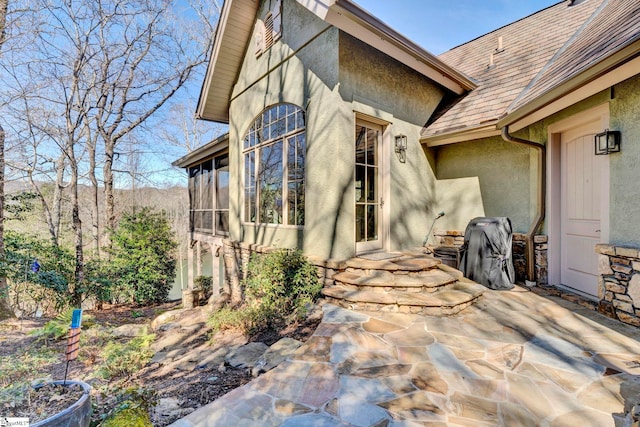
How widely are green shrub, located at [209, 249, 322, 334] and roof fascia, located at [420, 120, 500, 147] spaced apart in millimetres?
3492

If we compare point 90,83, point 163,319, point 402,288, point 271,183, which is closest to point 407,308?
point 402,288

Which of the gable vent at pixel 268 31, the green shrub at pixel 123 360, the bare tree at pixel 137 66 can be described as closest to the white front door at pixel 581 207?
the gable vent at pixel 268 31

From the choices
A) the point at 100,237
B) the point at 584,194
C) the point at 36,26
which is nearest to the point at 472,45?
the point at 584,194

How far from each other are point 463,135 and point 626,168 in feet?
8.27

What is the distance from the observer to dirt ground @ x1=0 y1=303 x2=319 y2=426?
2.92 metres

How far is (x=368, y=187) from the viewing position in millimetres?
5441

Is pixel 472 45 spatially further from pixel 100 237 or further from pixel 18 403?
pixel 100 237

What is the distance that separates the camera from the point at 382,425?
Result: 1.99 metres

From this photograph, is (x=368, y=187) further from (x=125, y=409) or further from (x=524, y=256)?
(x=125, y=409)

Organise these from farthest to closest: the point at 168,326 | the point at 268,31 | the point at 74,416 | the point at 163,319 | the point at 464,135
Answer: the point at 163,319 < the point at 168,326 < the point at 268,31 < the point at 464,135 < the point at 74,416

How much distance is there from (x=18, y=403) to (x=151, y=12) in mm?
12225

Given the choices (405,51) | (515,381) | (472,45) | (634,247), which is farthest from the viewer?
(472,45)

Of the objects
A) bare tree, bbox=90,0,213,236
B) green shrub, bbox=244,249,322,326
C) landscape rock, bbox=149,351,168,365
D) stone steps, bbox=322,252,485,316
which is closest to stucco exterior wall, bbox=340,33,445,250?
stone steps, bbox=322,252,485,316

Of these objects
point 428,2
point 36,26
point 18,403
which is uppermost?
point 428,2
